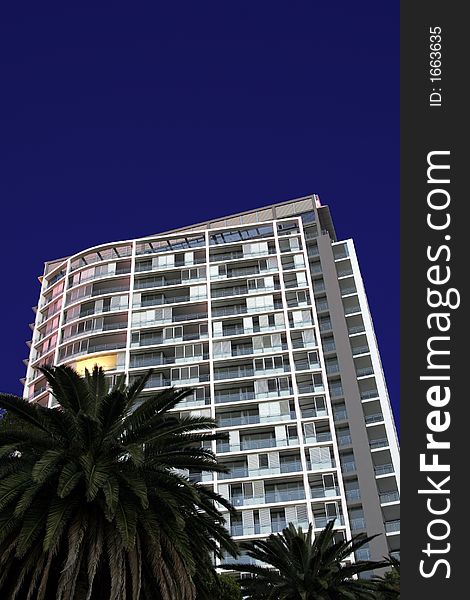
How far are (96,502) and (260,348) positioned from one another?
53.3 meters

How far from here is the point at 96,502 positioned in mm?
23016

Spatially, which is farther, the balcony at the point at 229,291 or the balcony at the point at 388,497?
the balcony at the point at 229,291

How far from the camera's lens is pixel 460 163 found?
8.45 m

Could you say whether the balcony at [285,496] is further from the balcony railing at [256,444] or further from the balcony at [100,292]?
the balcony at [100,292]

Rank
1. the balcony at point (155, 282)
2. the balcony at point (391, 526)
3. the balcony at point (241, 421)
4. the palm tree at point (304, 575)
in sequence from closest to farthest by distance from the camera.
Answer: the palm tree at point (304, 575) → the balcony at point (391, 526) → the balcony at point (241, 421) → the balcony at point (155, 282)

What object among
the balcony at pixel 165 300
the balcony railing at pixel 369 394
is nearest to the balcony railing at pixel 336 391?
the balcony railing at pixel 369 394

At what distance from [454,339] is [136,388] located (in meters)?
19.1

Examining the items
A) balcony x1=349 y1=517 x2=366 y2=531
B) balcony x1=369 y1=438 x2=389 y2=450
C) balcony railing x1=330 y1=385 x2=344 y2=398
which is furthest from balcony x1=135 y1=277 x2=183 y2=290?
balcony x1=349 y1=517 x2=366 y2=531

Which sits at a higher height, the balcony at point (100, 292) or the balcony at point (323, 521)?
the balcony at point (100, 292)

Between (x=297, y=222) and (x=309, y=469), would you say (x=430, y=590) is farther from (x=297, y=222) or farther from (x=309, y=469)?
(x=297, y=222)

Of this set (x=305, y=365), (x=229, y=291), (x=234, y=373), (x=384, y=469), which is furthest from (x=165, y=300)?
(x=384, y=469)

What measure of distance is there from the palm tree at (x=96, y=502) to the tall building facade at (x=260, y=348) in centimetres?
3955

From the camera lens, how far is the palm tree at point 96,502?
21406 mm

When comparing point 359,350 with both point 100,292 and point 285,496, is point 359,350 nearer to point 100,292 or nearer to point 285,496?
point 285,496
